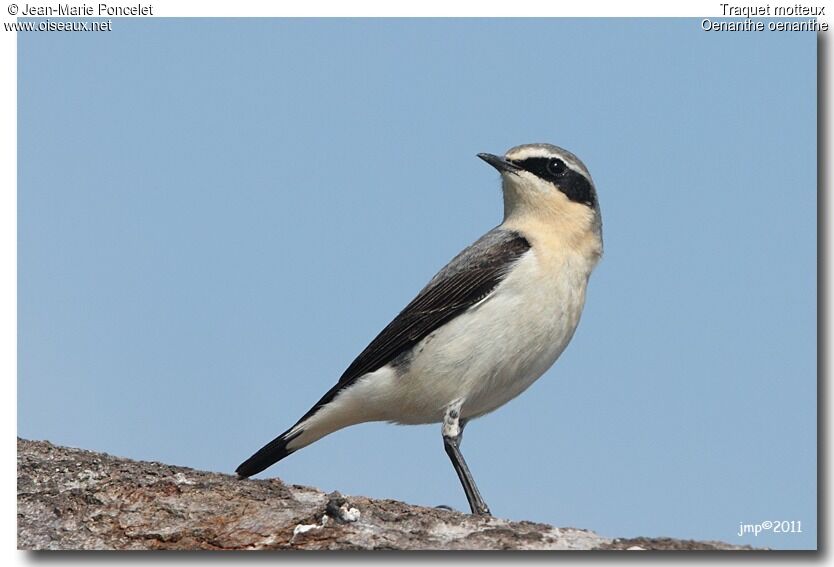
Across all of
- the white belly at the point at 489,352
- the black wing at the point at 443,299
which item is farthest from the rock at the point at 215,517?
the black wing at the point at 443,299

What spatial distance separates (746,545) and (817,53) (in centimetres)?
363

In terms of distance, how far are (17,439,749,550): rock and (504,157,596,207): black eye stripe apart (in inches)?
126

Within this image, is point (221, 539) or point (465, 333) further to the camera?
point (465, 333)

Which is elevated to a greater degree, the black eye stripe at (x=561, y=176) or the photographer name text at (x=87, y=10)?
the photographer name text at (x=87, y=10)

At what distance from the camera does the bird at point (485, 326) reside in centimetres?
788

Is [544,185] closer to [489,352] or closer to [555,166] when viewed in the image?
[555,166]

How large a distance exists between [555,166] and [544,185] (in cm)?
20

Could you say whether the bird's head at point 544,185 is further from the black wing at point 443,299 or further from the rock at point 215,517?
the rock at point 215,517

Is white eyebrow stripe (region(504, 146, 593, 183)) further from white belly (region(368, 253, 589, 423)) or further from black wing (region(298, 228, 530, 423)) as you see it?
white belly (region(368, 253, 589, 423))

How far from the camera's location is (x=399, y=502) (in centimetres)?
696

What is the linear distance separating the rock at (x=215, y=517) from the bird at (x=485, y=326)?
3.75 ft

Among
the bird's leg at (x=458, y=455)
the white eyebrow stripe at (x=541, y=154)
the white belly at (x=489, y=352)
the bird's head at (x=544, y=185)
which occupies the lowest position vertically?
the bird's leg at (x=458, y=455)

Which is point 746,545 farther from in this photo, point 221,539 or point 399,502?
point 221,539
